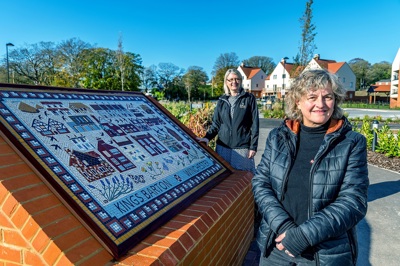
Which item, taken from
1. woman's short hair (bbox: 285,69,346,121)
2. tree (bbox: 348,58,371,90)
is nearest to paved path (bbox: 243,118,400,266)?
woman's short hair (bbox: 285,69,346,121)

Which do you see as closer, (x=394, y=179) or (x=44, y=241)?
(x=44, y=241)

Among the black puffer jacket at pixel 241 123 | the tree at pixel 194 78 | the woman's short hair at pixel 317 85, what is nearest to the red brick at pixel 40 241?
the woman's short hair at pixel 317 85

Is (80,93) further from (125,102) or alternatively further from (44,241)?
(44,241)

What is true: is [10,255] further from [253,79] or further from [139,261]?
[253,79]

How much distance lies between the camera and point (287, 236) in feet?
5.65

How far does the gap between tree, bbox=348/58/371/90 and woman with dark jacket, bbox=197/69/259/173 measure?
77716mm

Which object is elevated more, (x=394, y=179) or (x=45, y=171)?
(x=45, y=171)

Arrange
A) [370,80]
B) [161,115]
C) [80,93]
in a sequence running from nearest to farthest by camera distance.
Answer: [80,93]
[161,115]
[370,80]

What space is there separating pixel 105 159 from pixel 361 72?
8114cm

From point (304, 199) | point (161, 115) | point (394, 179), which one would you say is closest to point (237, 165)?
point (161, 115)

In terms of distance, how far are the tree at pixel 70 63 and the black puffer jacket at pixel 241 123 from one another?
123 ft

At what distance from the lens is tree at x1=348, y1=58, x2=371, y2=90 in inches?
2817

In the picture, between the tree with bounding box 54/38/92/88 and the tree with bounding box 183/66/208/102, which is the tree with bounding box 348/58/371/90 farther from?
the tree with bounding box 54/38/92/88

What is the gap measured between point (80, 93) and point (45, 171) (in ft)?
4.22
